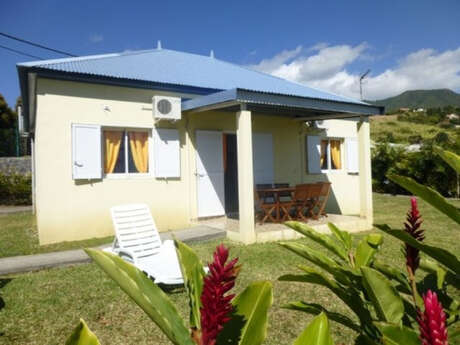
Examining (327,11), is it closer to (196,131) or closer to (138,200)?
(196,131)

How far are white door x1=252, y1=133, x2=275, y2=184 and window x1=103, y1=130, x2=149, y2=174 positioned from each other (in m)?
3.34

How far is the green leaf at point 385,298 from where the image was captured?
2.62ft

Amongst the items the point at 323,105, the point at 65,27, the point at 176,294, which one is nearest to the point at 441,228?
the point at 323,105

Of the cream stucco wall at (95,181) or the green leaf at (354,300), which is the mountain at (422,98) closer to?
the cream stucco wall at (95,181)

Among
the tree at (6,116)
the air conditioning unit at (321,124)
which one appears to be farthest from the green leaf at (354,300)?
the tree at (6,116)

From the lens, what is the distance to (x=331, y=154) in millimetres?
12242

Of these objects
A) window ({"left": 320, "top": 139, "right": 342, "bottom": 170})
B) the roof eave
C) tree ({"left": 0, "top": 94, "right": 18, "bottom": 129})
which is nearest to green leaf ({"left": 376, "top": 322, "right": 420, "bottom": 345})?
the roof eave

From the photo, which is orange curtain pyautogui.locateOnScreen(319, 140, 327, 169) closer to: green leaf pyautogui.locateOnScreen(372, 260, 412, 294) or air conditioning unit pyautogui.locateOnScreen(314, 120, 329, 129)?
air conditioning unit pyautogui.locateOnScreen(314, 120, 329, 129)

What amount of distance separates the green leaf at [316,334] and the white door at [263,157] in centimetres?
958

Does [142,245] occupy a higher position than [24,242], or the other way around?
[142,245]

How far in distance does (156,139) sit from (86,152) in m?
1.69

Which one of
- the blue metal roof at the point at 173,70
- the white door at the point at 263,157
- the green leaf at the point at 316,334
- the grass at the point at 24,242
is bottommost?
the grass at the point at 24,242

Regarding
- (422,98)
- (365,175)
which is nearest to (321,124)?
(365,175)

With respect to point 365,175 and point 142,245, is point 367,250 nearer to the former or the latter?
point 142,245
